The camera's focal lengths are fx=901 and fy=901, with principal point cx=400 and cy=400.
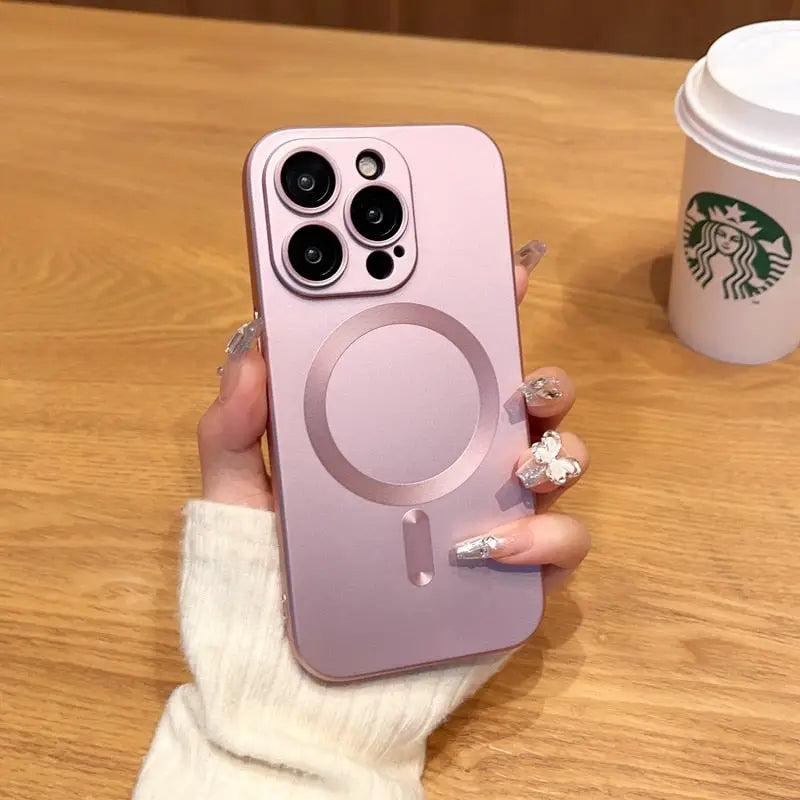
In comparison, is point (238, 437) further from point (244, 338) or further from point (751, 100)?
point (751, 100)

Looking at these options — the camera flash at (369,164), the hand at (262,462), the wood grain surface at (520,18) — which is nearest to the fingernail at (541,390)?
the hand at (262,462)

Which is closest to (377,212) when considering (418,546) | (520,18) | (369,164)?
(369,164)

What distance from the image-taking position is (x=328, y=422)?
33cm

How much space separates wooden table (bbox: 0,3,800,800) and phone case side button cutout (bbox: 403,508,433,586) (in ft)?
0.22

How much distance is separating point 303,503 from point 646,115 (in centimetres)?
42

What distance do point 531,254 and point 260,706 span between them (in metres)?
0.21

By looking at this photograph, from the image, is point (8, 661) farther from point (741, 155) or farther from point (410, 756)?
point (741, 155)

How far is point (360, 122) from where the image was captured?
1.97 feet

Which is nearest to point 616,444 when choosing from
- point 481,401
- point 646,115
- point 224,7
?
point 481,401

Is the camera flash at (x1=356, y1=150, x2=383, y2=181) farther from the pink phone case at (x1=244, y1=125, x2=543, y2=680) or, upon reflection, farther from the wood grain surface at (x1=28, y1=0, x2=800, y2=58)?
the wood grain surface at (x1=28, y1=0, x2=800, y2=58)

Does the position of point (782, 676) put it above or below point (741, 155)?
below

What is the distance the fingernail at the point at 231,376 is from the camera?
13.1 inches

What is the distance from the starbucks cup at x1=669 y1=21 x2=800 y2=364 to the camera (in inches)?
15.4

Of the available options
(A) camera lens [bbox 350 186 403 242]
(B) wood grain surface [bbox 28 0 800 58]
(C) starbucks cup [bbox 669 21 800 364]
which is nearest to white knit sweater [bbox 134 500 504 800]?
(A) camera lens [bbox 350 186 403 242]
